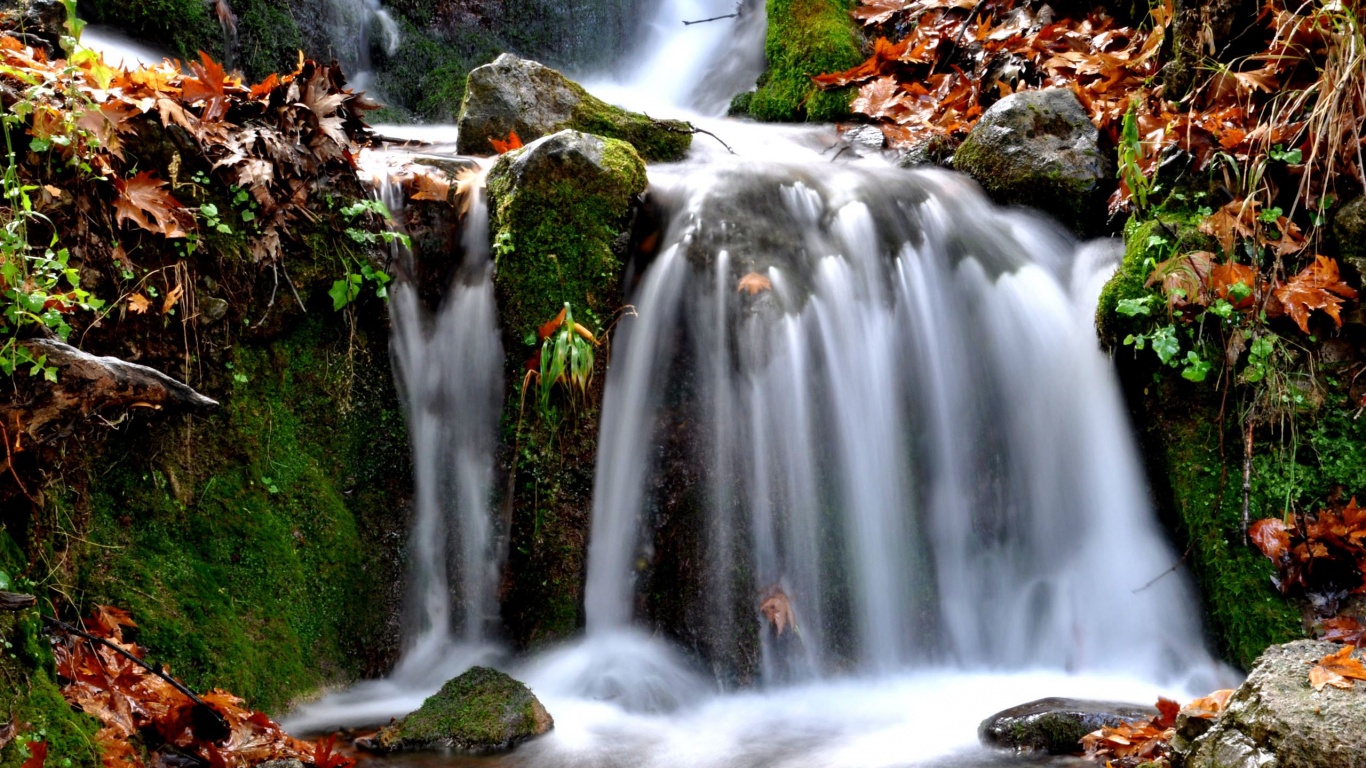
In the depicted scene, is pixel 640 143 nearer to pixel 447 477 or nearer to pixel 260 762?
pixel 447 477

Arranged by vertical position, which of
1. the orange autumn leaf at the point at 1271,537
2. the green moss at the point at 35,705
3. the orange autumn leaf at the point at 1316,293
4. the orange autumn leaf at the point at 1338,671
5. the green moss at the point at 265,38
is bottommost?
the orange autumn leaf at the point at 1271,537

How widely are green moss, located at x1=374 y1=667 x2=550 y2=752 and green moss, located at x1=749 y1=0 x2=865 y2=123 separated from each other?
17.7ft

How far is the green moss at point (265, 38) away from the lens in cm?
747

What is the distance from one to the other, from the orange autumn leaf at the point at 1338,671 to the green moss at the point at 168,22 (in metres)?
7.31

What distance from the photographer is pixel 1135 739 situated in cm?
304

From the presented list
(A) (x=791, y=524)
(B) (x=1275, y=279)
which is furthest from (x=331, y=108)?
(B) (x=1275, y=279)

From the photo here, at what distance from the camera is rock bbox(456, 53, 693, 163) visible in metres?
5.75

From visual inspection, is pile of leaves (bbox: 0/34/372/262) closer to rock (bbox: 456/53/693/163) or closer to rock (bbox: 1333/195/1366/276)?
rock (bbox: 456/53/693/163)

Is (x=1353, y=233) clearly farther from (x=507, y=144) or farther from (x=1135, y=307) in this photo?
(x=507, y=144)

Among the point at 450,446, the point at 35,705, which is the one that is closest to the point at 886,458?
the point at 450,446

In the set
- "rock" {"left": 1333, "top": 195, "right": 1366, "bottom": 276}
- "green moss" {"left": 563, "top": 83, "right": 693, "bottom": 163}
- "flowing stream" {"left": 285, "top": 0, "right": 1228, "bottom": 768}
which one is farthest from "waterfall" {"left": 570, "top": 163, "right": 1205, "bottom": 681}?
"green moss" {"left": 563, "top": 83, "right": 693, "bottom": 163}

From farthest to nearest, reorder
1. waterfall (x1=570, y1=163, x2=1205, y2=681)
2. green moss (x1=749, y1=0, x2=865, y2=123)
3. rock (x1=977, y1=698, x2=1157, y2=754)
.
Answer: green moss (x1=749, y1=0, x2=865, y2=123) < waterfall (x1=570, y1=163, x2=1205, y2=681) < rock (x1=977, y1=698, x2=1157, y2=754)

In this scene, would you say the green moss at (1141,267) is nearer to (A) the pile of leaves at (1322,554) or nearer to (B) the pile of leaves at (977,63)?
(A) the pile of leaves at (1322,554)

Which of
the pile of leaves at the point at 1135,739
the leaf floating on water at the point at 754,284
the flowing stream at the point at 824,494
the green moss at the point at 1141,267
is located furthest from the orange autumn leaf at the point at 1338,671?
the leaf floating on water at the point at 754,284
